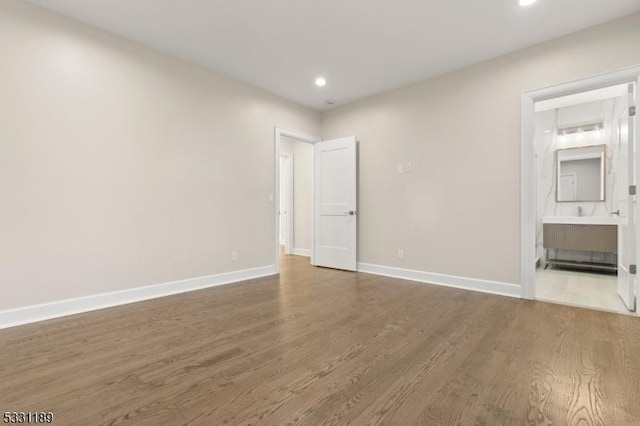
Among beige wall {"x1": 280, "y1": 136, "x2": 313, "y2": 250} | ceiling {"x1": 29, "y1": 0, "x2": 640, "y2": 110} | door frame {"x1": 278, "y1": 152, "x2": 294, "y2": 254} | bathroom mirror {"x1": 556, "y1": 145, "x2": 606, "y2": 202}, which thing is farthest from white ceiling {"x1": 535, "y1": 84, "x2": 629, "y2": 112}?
door frame {"x1": 278, "y1": 152, "x2": 294, "y2": 254}

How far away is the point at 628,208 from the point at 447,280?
1887 mm

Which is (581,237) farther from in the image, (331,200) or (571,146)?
(331,200)

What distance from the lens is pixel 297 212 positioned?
6.62 metres

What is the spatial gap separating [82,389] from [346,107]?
4.68m

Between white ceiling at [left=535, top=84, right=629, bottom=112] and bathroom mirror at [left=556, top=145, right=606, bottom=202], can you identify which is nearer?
white ceiling at [left=535, top=84, right=629, bottom=112]

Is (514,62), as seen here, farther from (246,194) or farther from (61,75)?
(61,75)

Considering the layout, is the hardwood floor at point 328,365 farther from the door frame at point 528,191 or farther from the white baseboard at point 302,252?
the white baseboard at point 302,252

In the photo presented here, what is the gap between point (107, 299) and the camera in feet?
9.60

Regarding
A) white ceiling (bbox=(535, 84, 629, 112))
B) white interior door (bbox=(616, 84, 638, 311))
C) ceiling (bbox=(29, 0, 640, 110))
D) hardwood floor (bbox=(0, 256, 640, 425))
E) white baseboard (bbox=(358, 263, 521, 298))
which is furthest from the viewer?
white ceiling (bbox=(535, 84, 629, 112))

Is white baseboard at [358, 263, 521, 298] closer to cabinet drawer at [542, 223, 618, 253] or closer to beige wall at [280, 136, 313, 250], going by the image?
beige wall at [280, 136, 313, 250]

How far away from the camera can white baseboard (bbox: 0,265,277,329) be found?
96.9 inches

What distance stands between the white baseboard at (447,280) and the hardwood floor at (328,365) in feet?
1.36

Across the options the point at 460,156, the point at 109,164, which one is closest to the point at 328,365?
the point at 109,164

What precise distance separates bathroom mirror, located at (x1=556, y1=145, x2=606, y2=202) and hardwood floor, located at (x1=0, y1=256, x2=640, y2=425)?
3.12m
